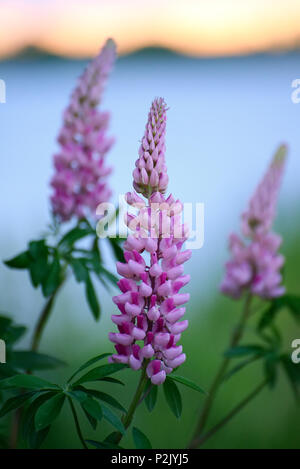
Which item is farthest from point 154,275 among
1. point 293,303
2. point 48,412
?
point 293,303

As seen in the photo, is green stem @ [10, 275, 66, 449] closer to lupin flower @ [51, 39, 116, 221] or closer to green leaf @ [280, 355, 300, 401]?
lupin flower @ [51, 39, 116, 221]

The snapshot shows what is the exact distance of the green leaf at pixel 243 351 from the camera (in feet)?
4.79

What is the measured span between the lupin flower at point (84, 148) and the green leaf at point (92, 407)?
66 centimetres

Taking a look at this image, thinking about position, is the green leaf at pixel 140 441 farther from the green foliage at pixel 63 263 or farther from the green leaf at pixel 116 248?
the green leaf at pixel 116 248

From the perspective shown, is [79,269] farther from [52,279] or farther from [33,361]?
[33,361]

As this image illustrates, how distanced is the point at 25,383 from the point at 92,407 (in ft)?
0.41

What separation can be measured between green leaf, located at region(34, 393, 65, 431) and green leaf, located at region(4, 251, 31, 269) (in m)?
0.42

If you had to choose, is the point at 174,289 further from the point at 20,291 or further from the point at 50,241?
the point at 20,291

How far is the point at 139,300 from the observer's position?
952 mm

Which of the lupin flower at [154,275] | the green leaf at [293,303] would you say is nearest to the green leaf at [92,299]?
the lupin flower at [154,275]

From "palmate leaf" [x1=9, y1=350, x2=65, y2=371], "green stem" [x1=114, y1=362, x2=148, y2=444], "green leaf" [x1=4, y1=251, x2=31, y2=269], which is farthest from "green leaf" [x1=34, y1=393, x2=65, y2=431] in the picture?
"green leaf" [x1=4, y1=251, x2=31, y2=269]

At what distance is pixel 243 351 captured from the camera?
4.89ft

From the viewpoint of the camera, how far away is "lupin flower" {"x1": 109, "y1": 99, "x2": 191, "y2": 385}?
37.1 inches
